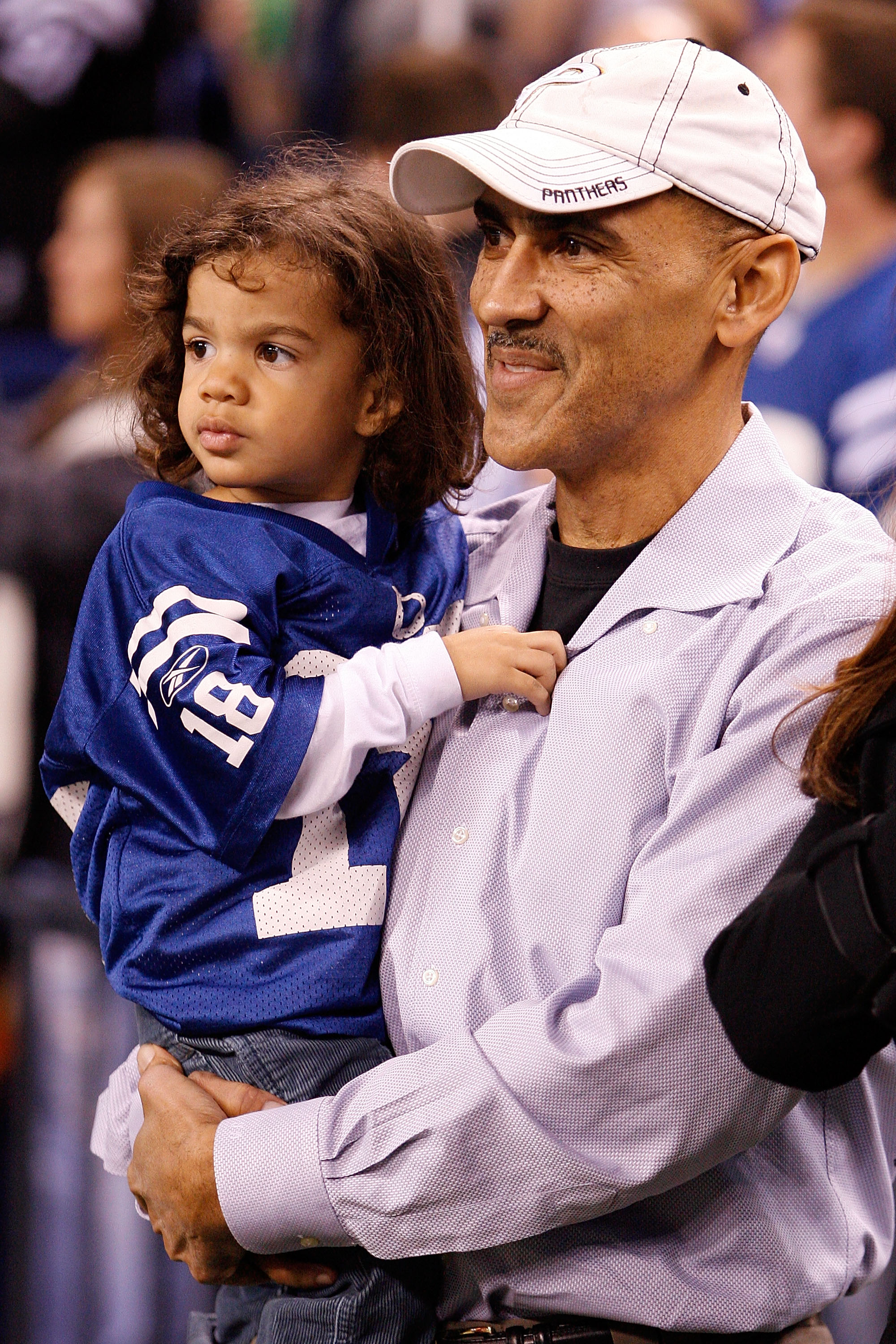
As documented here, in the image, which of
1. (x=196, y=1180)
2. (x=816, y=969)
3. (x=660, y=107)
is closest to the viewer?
(x=816, y=969)

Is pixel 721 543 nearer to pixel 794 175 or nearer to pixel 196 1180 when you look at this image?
pixel 794 175

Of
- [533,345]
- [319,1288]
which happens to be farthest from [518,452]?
[319,1288]

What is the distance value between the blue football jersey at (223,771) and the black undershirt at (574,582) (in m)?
0.17

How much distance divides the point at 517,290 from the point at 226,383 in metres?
0.32

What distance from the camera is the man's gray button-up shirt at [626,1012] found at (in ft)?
4.28

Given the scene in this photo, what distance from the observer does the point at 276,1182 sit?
138 centimetres

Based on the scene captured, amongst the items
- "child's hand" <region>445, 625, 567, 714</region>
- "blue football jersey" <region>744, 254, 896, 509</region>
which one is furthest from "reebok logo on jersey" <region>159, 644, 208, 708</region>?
"blue football jersey" <region>744, 254, 896, 509</region>

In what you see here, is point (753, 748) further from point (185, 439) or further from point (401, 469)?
point (185, 439)

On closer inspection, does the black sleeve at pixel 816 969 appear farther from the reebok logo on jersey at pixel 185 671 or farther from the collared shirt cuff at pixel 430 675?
the reebok logo on jersey at pixel 185 671

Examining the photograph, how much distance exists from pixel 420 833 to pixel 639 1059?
0.39 m

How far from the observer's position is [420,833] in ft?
5.23

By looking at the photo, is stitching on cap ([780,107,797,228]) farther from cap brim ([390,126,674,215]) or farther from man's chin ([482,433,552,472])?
man's chin ([482,433,552,472])

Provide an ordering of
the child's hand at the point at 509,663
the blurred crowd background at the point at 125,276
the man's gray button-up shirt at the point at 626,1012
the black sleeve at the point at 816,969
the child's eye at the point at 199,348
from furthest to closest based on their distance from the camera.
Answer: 1. the blurred crowd background at the point at 125,276
2. the child's eye at the point at 199,348
3. the child's hand at the point at 509,663
4. the man's gray button-up shirt at the point at 626,1012
5. the black sleeve at the point at 816,969

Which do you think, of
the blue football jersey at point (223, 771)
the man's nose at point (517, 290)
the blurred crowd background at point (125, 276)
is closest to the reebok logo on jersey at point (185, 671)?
the blue football jersey at point (223, 771)
